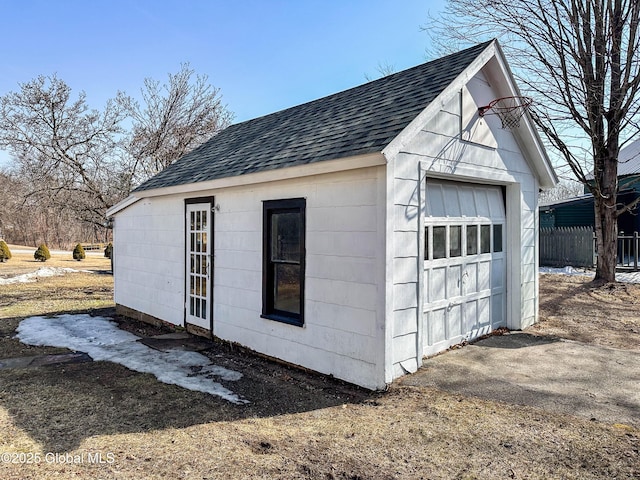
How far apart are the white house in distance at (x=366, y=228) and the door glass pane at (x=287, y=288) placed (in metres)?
0.02

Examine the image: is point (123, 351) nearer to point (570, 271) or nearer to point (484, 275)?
point (484, 275)

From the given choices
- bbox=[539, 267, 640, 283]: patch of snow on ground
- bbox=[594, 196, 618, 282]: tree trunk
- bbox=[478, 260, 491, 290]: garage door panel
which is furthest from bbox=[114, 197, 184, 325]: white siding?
bbox=[539, 267, 640, 283]: patch of snow on ground

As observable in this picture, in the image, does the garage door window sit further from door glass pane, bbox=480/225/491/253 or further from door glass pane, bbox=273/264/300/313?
door glass pane, bbox=273/264/300/313

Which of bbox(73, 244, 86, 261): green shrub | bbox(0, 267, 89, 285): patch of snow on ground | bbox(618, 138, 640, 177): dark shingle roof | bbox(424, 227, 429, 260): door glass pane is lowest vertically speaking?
bbox(0, 267, 89, 285): patch of snow on ground

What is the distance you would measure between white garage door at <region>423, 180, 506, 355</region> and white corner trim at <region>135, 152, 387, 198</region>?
1.51 metres

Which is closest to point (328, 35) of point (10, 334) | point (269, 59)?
point (269, 59)

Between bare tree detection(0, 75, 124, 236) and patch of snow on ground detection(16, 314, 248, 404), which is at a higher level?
bare tree detection(0, 75, 124, 236)

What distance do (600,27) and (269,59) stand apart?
387 inches

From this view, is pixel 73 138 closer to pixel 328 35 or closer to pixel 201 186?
pixel 328 35

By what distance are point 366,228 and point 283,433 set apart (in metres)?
2.26

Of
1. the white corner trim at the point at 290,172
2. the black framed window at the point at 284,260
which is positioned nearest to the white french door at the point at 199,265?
the white corner trim at the point at 290,172

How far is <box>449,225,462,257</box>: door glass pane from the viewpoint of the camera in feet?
19.5

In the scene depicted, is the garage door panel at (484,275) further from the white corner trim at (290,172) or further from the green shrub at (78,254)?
the green shrub at (78,254)

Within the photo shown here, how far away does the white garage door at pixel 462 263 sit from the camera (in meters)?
5.57
